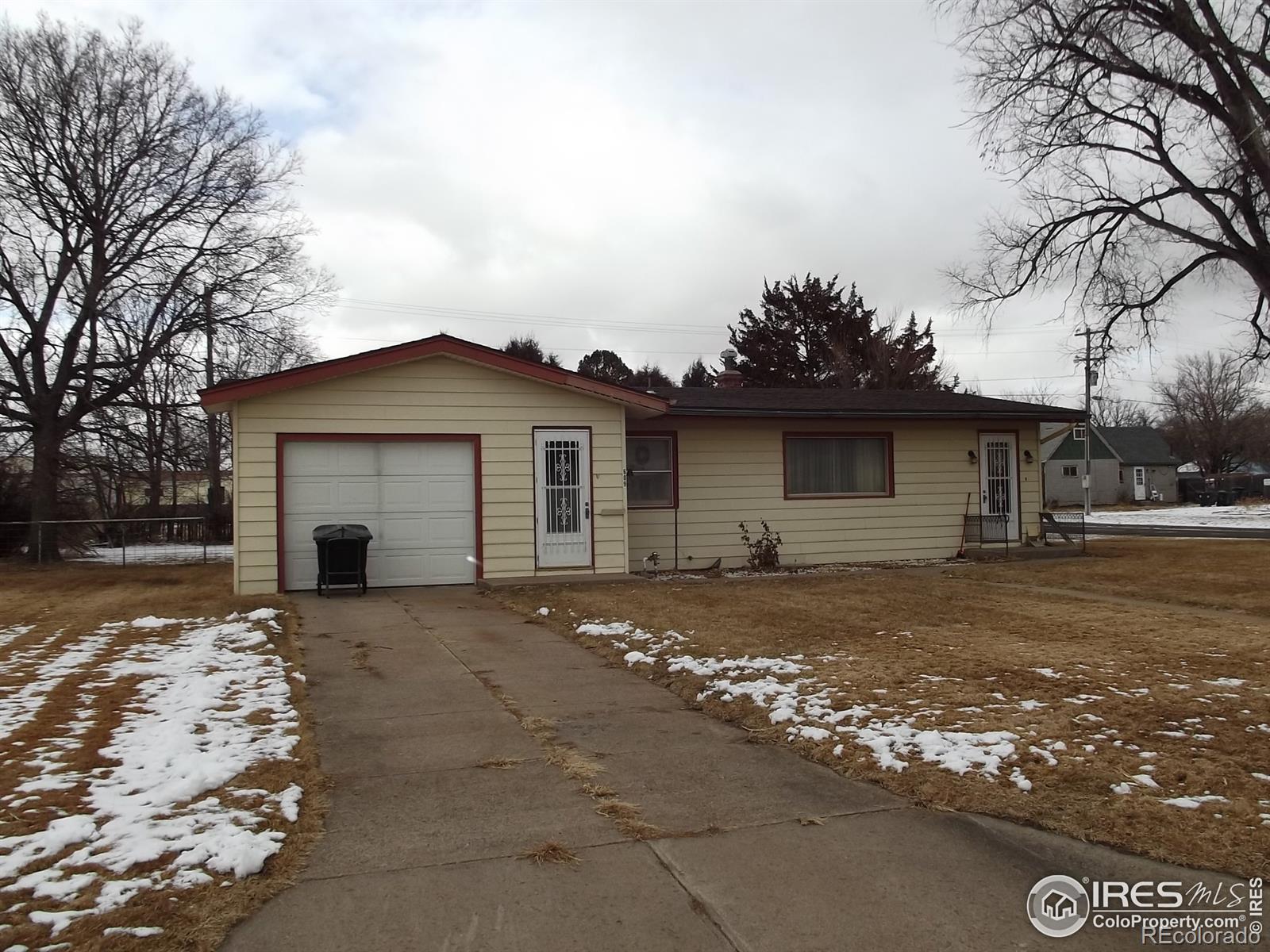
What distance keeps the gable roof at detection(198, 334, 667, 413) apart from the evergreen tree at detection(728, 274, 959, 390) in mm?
29205

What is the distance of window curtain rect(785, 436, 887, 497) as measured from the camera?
52.4 feet

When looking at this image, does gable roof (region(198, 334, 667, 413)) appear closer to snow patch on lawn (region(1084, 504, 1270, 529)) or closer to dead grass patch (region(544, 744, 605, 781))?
dead grass patch (region(544, 744, 605, 781))

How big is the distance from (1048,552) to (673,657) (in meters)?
11.3

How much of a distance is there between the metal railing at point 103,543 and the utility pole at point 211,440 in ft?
5.76

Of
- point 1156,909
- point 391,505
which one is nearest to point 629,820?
point 1156,909

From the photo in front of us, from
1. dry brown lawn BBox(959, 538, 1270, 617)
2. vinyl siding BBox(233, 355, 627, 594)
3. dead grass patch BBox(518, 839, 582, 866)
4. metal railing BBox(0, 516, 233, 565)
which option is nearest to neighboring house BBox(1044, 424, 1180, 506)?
dry brown lawn BBox(959, 538, 1270, 617)

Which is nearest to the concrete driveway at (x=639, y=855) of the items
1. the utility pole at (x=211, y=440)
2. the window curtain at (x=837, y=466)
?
the window curtain at (x=837, y=466)

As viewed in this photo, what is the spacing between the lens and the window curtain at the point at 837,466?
52.4 feet

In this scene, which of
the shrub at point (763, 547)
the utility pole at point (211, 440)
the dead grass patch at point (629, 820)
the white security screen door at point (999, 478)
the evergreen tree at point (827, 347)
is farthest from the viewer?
the evergreen tree at point (827, 347)

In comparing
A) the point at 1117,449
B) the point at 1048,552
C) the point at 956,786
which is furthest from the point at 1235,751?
the point at 1117,449

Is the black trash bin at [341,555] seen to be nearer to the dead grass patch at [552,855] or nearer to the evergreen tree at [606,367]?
the dead grass patch at [552,855]

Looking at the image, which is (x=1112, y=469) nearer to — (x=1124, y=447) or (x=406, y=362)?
(x=1124, y=447)

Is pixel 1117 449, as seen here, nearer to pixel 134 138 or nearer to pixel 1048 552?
pixel 1048 552

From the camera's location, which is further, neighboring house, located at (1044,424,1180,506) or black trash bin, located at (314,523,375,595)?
neighboring house, located at (1044,424,1180,506)
